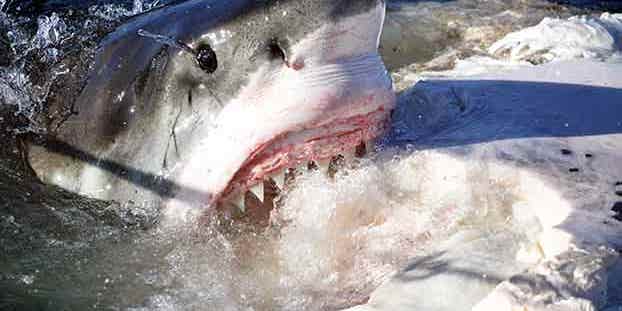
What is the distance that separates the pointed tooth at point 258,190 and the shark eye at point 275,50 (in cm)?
30

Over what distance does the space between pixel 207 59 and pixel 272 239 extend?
484 millimetres

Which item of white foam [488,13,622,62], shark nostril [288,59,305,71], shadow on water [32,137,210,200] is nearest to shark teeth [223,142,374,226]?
shadow on water [32,137,210,200]

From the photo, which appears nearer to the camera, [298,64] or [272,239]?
[298,64]

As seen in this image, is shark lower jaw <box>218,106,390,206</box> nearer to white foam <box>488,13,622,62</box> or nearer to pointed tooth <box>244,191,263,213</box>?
pointed tooth <box>244,191,263,213</box>

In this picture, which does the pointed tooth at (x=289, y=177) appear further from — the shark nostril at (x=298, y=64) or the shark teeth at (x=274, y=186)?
the shark nostril at (x=298, y=64)

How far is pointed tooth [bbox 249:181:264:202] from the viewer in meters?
1.81

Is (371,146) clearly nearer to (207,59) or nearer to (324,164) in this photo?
(324,164)

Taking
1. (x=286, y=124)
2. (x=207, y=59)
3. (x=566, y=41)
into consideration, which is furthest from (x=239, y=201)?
(x=566, y=41)

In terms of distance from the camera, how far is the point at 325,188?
1.90 metres

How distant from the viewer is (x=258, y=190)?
1821 millimetres

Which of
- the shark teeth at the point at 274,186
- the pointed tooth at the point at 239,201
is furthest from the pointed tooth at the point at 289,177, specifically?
the pointed tooth at the point at 239,201

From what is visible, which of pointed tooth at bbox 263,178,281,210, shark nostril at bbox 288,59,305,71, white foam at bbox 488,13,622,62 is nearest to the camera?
shark nostril at bbox 288,59,305,71

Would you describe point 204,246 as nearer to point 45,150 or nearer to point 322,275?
point 322,275

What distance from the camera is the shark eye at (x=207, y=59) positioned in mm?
1797
